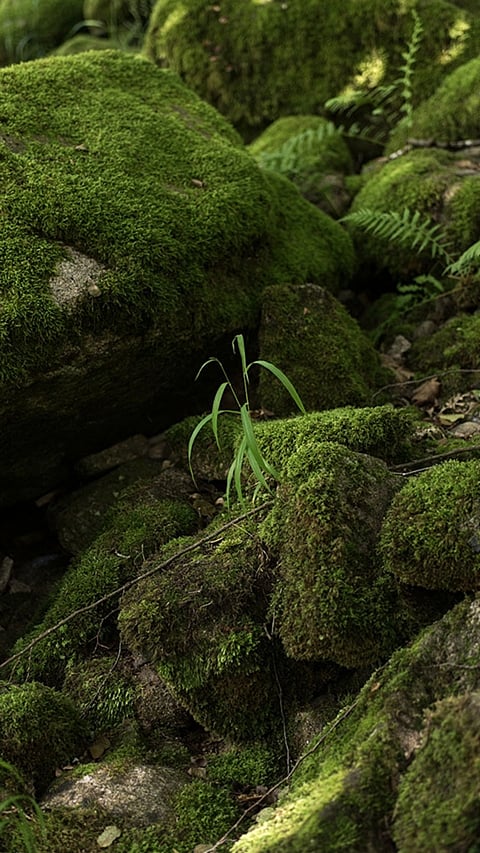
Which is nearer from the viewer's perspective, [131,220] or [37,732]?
[37,732]

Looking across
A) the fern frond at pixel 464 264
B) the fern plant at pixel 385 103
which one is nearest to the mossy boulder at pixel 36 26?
the fern plant at pixel 385 103

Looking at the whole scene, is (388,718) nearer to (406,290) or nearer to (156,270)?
(156,270)

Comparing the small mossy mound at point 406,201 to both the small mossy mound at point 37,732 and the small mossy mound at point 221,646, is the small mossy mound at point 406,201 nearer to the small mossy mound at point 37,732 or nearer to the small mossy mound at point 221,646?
the small mossy mound at point 221,646

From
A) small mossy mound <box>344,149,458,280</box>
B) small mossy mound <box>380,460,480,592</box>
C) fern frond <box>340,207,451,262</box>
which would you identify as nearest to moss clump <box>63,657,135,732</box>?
small mossy mound <box>380,460,480,592</box>

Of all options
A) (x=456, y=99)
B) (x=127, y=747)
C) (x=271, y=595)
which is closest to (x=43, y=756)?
(x=127, y=747)

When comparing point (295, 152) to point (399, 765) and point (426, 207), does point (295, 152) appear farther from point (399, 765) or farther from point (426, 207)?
point (399, 765)

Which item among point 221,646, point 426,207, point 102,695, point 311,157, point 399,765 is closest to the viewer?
point 399,765

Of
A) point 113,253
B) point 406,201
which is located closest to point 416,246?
point 406,201
